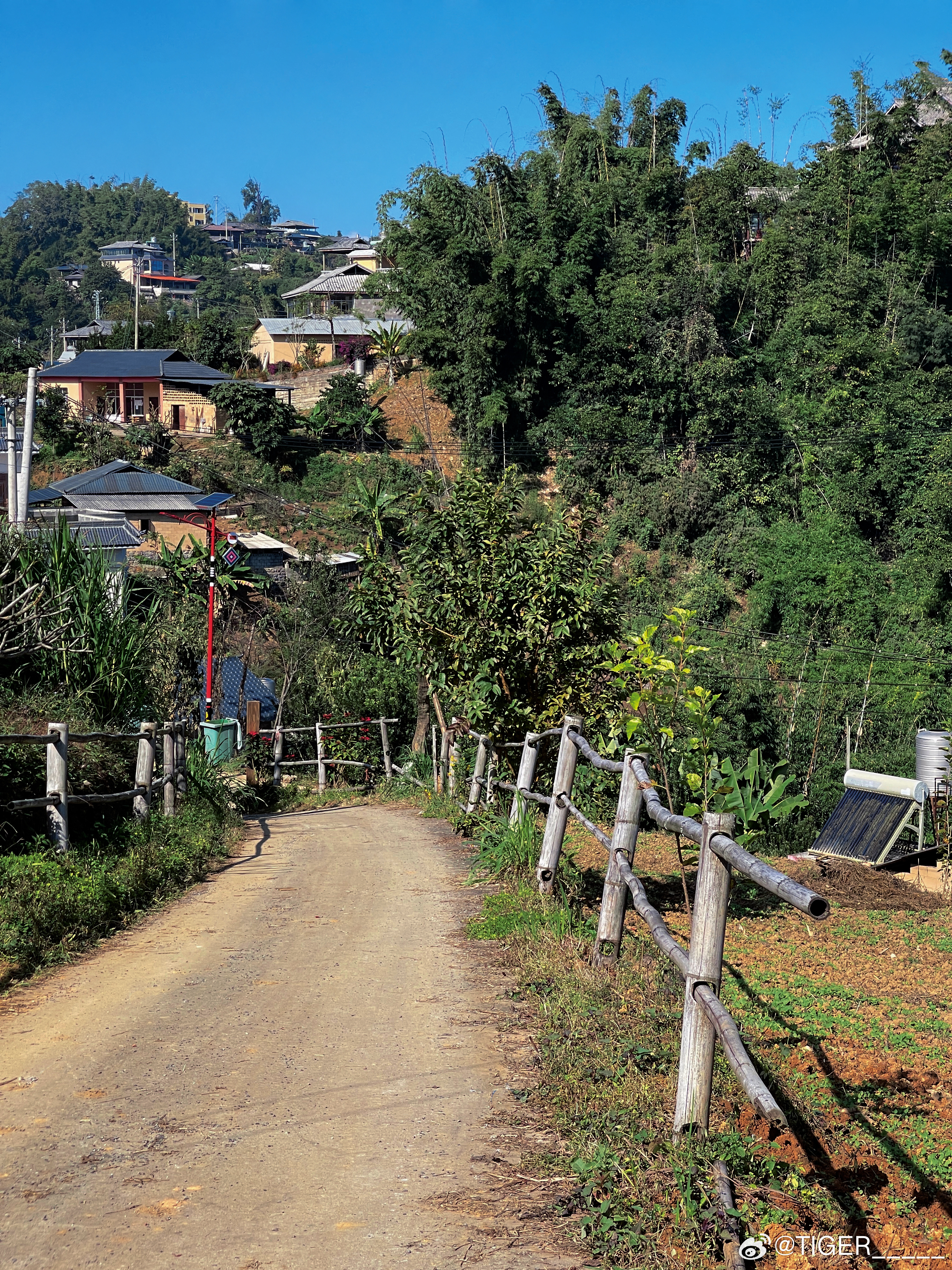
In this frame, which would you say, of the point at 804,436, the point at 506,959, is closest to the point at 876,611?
the point at 804,436

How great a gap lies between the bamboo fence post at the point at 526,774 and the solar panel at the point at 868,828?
19.9ft

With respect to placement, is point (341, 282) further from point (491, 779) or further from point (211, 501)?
point (491, 779)

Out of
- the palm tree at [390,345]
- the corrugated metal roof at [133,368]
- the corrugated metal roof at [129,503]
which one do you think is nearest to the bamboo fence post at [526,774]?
the corrugated metal roof at [129,503]

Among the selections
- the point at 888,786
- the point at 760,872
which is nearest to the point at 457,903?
the point at 760,872

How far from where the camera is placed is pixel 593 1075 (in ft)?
13.0

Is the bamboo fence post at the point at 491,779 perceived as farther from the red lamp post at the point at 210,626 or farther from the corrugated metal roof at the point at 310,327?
the corrugated metal roof at the point at 310,327

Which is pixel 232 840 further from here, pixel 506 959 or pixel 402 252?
pixel 402 252

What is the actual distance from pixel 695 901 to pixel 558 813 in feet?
10.8

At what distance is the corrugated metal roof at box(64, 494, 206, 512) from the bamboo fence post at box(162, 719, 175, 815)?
23999 millimetres

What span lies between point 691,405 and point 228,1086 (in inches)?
1586

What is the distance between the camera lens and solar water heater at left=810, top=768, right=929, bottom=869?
13.1 metres

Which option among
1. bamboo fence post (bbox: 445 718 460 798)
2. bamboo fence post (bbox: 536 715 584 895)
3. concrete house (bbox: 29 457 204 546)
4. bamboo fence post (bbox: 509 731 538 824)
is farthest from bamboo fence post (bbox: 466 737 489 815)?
concrete house (bbox: 29 457 204 546)

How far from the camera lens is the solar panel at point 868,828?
43.1 ft

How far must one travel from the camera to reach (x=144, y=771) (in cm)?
900
